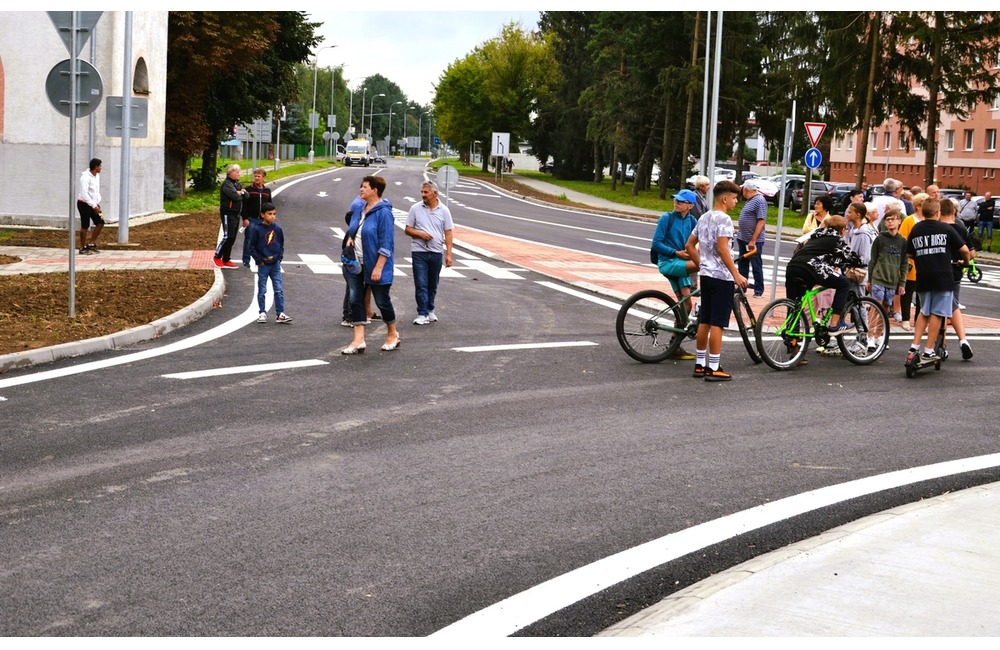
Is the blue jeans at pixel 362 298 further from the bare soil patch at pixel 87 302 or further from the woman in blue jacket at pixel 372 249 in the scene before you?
the bare soil patch at pixel 87 302

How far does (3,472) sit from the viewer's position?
659cm

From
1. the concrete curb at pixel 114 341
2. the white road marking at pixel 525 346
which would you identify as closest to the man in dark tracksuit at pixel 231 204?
the concrete curb at pixel 114 341

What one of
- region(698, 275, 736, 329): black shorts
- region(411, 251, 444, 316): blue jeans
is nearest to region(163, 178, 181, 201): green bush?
region(411, 251, 444, 316): blue jeans

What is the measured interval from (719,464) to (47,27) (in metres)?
22.9

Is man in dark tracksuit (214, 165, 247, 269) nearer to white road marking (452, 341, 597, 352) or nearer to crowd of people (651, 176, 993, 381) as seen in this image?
white road marking (452, 341, 597, 352)

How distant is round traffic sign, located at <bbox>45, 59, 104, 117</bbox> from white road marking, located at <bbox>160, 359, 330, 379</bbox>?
3.95 m

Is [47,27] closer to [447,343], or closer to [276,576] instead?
[447,343]

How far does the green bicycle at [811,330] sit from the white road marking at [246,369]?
440 centimetres

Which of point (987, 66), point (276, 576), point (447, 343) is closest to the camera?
point (276, 576)

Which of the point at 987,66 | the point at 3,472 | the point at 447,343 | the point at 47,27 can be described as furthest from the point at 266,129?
the point at 3,472

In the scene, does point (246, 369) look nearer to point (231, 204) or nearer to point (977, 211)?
point (231, 204)

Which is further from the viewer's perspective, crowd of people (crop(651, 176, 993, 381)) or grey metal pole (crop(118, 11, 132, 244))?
grey metal pole (crop(118, 11, 132, 244))

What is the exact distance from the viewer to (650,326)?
11617mm

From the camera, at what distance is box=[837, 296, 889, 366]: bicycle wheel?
12.0 meters
